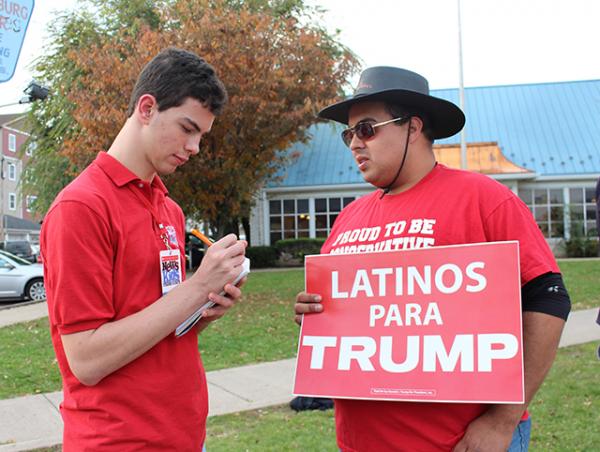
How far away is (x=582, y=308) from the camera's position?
11484 mm

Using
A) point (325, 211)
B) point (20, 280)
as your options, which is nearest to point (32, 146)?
point (20, 280)

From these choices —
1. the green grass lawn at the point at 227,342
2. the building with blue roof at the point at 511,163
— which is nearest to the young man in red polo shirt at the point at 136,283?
the green grass lawn at the point at 227,342

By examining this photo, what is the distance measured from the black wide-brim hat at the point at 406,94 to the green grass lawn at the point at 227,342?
5.48 meters

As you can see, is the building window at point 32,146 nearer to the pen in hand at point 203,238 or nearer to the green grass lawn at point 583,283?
the green grass lawn at point 583,283

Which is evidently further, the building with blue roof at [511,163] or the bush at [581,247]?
the building with blue roof at [511,163]

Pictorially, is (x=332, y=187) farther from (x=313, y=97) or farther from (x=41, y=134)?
(x=313, y=97)

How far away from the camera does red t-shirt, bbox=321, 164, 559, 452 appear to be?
2.11 metres

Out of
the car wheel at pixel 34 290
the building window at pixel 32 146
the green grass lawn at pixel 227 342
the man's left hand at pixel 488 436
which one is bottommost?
the car wheel at pixel 34 290

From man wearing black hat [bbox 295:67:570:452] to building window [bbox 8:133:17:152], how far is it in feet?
213

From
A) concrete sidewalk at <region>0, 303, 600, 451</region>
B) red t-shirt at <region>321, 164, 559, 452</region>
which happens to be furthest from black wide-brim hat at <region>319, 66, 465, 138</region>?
concrete sidewalk at <region>0, 303, 600, 451</region>

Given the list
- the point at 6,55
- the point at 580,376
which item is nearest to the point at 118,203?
the point at 6,55

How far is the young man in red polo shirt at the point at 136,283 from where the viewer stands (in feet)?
5.85

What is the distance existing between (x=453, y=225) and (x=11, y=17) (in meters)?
2.74

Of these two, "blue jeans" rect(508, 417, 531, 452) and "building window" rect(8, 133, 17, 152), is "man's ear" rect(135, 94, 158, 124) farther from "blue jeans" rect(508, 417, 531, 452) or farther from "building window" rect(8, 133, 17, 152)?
"building window" rect(8, 133, 17, 152)
